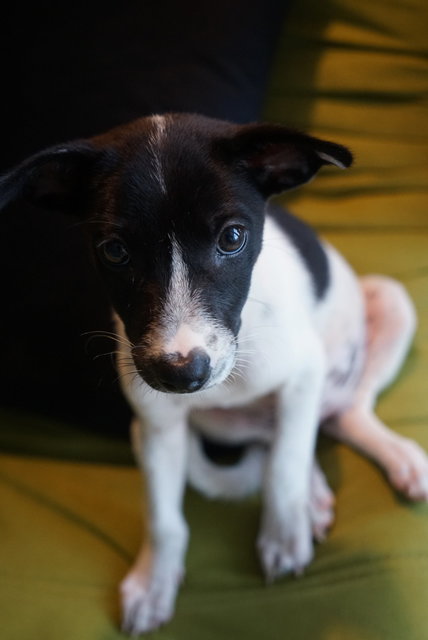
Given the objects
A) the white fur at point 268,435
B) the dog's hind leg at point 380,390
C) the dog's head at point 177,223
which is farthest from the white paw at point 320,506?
the dog's head at point 177,223

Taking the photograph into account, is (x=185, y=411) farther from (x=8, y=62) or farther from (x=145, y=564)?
(x=8, y=62)

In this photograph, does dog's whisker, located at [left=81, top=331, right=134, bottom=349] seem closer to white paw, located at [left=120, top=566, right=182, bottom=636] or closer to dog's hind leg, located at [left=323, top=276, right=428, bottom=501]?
white paw, located at [left=120, top=566, right=182, bottom=636]

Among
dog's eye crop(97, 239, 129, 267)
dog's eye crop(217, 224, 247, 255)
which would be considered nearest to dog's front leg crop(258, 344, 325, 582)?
dog's eye crop(217, 224, 247, 255)

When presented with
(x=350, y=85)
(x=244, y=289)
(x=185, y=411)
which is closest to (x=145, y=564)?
(x=185, y=411)

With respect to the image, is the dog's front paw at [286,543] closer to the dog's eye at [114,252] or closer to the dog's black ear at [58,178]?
the dog's eye at [114,252]

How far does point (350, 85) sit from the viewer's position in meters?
2.79

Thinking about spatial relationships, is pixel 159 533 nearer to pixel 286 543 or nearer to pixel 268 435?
pixel 286 543

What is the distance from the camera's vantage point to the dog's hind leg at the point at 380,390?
1895 millimetres

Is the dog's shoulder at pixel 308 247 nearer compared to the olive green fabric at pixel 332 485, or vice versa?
the olive green fabric at pixel 332 485

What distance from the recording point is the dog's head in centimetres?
135

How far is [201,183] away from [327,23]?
1766mm

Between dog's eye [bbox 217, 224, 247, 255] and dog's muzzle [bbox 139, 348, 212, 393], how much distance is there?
0.79 ft

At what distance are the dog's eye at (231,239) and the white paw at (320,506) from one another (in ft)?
2.79

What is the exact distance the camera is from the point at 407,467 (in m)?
1.89
